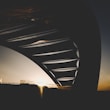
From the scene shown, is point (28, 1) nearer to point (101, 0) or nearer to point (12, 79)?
point (101, 0)

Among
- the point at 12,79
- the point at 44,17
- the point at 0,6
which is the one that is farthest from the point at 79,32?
the point at 12,79

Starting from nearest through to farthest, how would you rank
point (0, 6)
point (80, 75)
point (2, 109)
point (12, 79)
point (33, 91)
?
point (2, 109) < point (33, 91) < point (0, 6) < point (80, 75) < point (12, 79)

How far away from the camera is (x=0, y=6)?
18000mm

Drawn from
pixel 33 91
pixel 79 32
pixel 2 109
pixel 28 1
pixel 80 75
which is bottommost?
pixel 2 109

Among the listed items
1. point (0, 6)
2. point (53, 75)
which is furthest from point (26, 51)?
point (0, 6)

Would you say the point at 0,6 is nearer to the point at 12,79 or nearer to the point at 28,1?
the point at 28,1

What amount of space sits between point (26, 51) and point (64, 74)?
15.0ft

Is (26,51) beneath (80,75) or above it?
above

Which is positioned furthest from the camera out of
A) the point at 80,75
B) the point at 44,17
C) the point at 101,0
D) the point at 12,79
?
the point at 12,79

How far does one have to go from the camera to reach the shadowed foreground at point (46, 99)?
352 inches

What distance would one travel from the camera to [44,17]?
1978 cm

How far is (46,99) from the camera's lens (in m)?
9.61

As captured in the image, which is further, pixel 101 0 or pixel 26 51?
pixel 26 51

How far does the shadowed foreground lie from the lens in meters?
8.95
